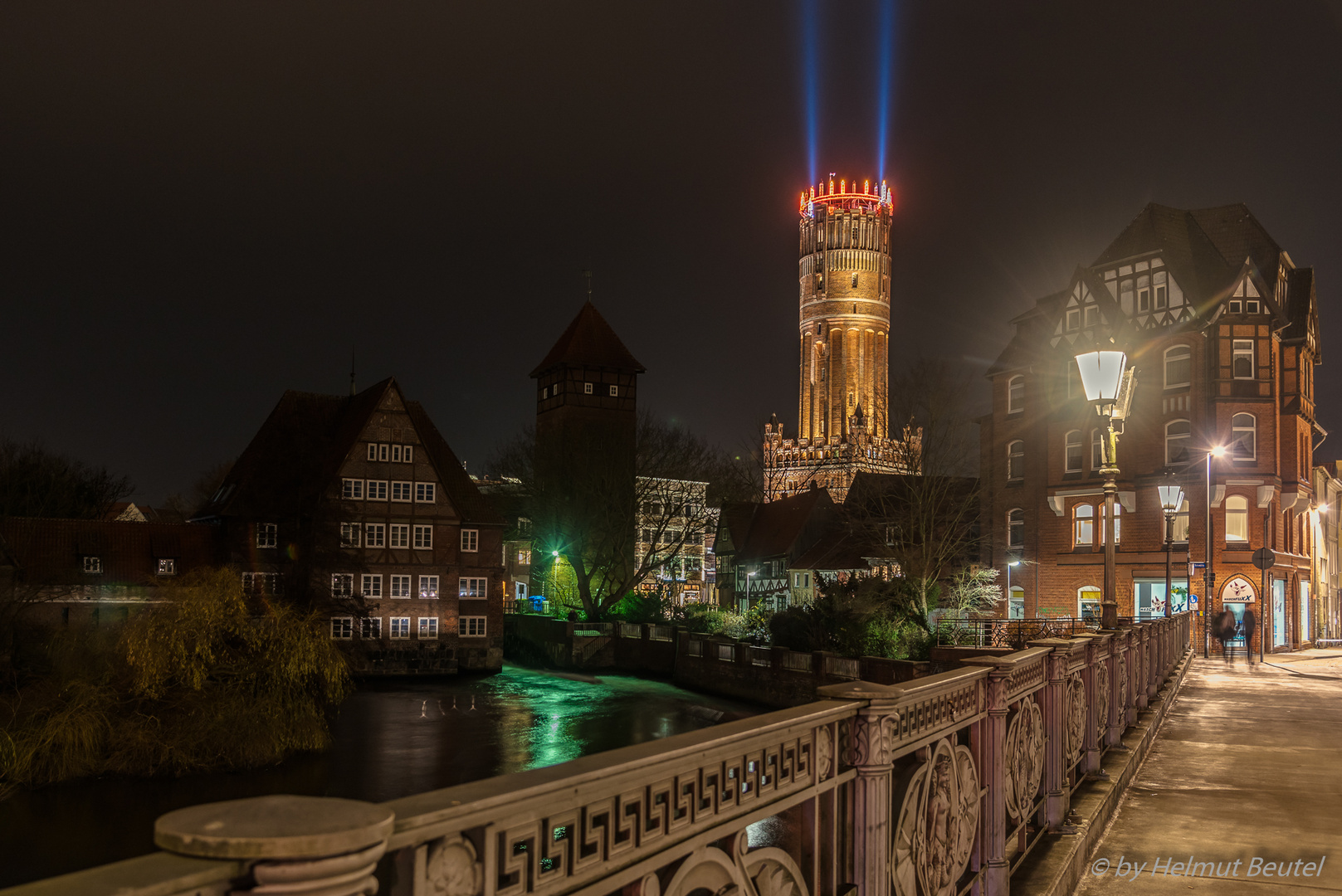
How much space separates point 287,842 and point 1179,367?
4823 cm

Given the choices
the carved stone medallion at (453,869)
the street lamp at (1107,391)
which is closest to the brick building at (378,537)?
the street lamp at (1107,391)

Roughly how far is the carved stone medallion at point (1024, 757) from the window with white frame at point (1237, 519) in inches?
1616

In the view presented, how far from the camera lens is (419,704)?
40344mm

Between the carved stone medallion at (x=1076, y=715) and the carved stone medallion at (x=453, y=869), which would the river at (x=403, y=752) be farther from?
the carved stone medallion at (x=453, y=869)

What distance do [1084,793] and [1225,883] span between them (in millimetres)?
1949

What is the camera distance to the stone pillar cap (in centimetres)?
185

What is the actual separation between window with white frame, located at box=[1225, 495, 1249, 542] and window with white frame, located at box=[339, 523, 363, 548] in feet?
116

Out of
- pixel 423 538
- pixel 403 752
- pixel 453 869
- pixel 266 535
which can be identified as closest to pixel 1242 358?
pixel 403 752

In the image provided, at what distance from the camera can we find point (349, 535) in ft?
165

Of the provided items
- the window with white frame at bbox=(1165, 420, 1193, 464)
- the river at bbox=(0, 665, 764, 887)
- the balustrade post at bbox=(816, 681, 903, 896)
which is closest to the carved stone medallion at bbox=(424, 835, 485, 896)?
the balustrade post at bbox=(816, 681, 903, 896)

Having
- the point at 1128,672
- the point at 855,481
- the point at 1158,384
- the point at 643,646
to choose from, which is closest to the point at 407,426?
the point at 643,646

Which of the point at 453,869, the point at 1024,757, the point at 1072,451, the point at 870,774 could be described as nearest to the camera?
the point at 453,869

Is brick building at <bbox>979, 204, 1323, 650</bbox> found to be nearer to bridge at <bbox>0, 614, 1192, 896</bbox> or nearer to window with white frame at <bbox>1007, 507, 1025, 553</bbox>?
window with white frame at <bbox>1007, 507, 1025, 553</bbox>

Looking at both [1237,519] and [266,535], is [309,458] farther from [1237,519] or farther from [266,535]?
[1237,519]
